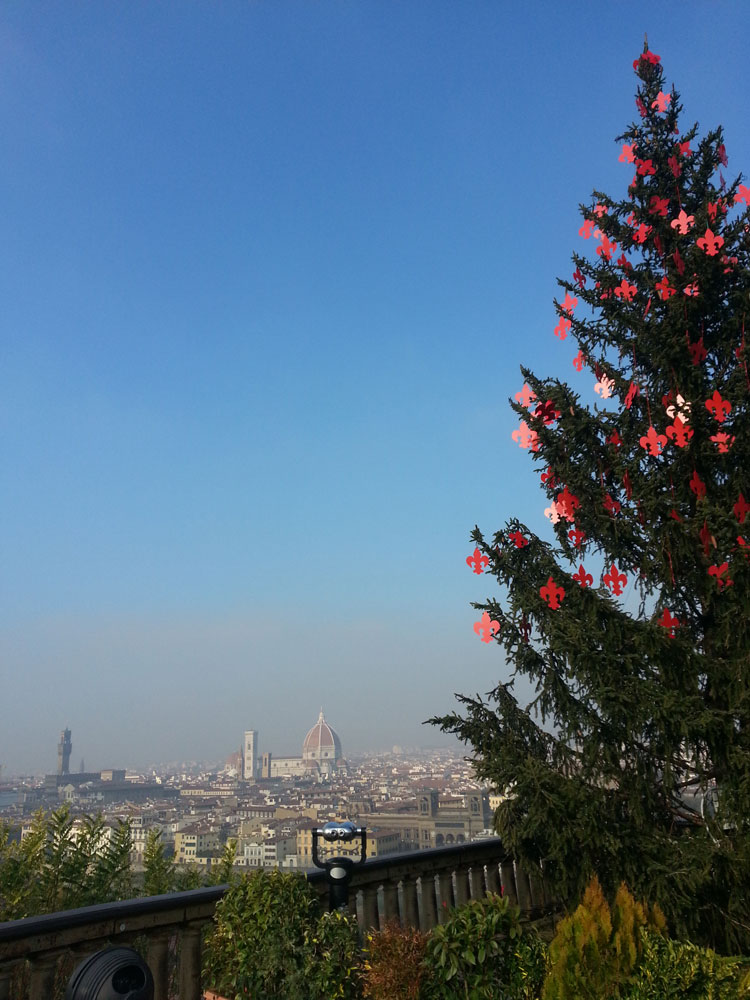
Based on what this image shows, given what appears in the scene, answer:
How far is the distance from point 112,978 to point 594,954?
2117 millimetres

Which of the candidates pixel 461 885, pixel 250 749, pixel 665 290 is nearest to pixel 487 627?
pixel 461 885

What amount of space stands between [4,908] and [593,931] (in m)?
4.43

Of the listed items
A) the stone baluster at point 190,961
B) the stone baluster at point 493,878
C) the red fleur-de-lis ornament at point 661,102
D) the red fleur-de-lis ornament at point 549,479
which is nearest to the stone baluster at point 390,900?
the stone baluster at point 493,878

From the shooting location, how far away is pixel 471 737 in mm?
5340

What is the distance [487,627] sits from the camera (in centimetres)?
565

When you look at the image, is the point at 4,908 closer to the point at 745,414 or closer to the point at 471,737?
the point at 471,737

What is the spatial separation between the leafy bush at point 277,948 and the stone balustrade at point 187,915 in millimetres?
162

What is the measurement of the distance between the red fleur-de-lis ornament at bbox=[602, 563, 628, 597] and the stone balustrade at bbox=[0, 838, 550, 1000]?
232cm

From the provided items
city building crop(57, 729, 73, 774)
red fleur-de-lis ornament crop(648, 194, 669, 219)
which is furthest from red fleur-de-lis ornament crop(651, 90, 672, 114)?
city building crop(57, 729, 73, 774)

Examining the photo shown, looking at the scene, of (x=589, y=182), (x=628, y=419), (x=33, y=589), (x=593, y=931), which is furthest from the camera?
(x=33, y=589)

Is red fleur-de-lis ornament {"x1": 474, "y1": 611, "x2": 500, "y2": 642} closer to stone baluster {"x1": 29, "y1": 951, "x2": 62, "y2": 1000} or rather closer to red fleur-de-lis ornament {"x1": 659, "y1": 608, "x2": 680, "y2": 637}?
red fleur-de-lis ornament {"x1": 659, "y1": 608, "x2": 680, "y2": 637}

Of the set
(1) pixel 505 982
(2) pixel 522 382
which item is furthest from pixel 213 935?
(2) pixel 522 382

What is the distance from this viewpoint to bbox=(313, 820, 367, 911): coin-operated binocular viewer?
4.20 metres

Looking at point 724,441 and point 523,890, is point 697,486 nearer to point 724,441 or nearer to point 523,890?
point 724,441
